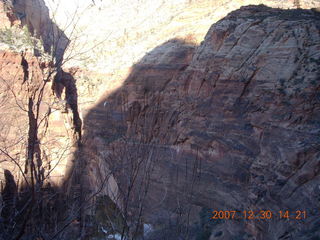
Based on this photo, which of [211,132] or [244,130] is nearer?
[244,130]

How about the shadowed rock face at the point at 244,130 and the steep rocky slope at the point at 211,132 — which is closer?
the steep rocky slope at the point at 211,132

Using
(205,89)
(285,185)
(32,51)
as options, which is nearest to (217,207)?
(285,185)

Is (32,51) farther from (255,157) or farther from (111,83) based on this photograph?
(255,157)
